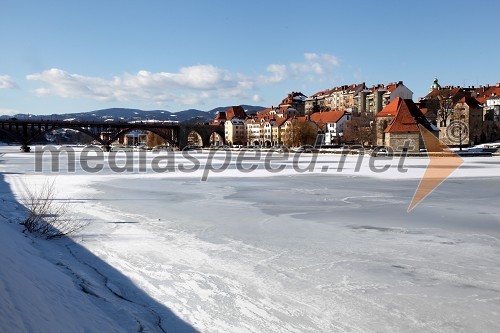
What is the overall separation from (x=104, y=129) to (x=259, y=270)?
9309 cm

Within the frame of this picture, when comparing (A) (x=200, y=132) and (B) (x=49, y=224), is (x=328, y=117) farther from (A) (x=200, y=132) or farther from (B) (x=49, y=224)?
(B) (x=49, y=224)

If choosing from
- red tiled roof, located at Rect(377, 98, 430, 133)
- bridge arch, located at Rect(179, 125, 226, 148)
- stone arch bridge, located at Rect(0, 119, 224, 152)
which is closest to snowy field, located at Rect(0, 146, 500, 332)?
red tiled roof, located at Rect(377, 98, 430, 133)

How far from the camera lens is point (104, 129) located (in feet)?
310

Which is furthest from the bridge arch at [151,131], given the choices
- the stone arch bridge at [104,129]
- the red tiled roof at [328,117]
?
the red tiled roof at [328,117]

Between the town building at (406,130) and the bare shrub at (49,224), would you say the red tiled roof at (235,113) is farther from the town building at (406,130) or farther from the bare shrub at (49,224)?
the bare shrub at (49,224)

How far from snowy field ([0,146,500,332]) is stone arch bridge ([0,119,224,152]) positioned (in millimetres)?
61527

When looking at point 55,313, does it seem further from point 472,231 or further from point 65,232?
point 472,231

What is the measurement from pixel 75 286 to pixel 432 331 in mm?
4409

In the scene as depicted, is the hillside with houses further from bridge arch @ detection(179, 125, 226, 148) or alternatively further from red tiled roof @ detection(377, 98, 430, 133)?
bridge arch @ detection(179, 125, 226, 148)

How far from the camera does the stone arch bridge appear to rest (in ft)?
225

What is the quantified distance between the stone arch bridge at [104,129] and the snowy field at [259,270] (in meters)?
61.5

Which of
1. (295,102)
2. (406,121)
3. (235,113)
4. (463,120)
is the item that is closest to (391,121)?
(406,121)

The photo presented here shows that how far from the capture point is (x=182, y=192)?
58.6 ft

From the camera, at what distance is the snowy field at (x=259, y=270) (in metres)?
5.07
